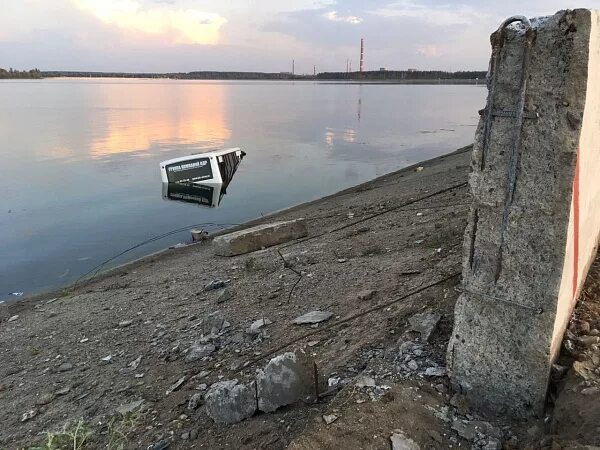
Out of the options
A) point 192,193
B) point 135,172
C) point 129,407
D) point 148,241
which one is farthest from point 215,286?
point 135,172

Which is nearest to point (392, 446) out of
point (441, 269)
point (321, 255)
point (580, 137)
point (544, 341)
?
point (544, 341)

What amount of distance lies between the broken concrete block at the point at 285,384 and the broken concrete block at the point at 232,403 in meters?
0.09

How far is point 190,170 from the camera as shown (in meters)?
13.8

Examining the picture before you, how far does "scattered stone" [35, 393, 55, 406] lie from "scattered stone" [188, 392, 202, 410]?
1630 mm

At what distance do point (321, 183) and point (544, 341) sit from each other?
1597 cm

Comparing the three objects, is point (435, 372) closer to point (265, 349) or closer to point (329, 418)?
point (329, 418)

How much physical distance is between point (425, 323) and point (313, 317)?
145 centimetres

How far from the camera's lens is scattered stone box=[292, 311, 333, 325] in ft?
16.4

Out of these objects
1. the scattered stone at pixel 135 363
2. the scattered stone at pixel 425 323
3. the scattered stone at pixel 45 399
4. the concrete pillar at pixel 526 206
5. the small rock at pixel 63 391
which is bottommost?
the scattered stone at pixel 45 399

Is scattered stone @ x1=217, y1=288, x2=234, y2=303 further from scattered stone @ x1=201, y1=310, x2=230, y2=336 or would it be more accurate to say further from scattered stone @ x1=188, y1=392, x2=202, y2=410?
scattered stone @ x1=188, y1=392, x2=202, y2=410

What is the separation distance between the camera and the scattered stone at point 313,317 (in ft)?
16.4

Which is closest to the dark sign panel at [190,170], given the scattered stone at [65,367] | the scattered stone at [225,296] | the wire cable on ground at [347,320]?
the scattered stone at [225,296]

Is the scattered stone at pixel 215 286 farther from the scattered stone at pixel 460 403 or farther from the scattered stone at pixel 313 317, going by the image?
the scattered stone at pixel 460 403

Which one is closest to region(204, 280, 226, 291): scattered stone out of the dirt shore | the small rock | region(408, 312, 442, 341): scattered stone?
the dirt shore
